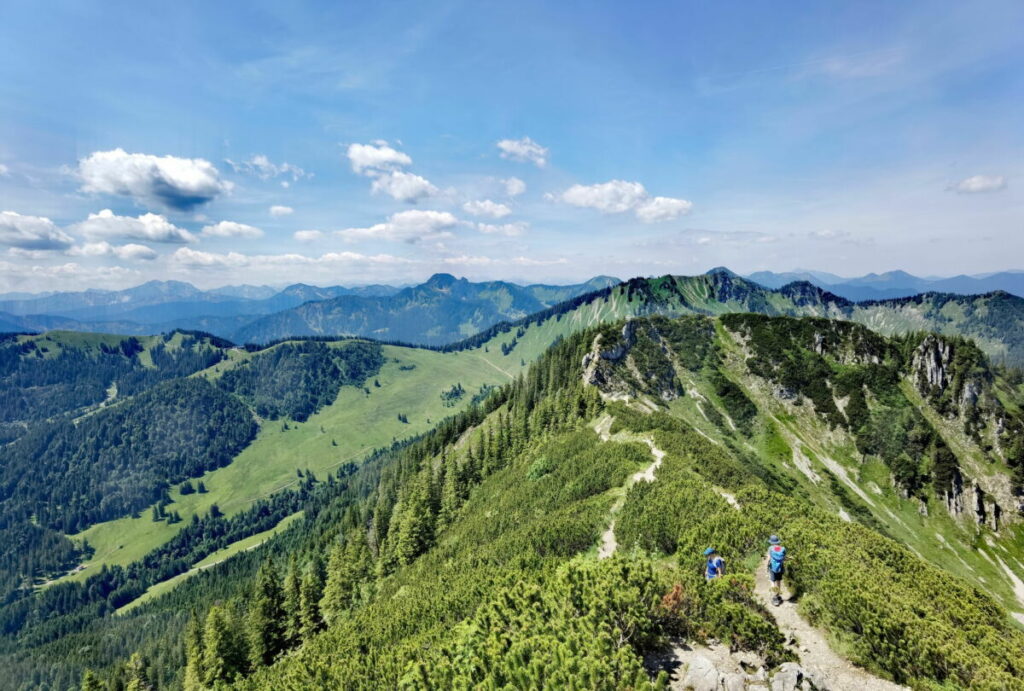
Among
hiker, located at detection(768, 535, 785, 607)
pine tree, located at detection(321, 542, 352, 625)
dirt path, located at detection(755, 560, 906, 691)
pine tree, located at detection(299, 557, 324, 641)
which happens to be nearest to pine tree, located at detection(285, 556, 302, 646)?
pine tree, located at detection(299, 557, 324, 641)

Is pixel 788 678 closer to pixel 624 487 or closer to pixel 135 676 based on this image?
pixel 624 487

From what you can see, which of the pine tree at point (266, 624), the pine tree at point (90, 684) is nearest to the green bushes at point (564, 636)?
the pine tree at point (266, 624)

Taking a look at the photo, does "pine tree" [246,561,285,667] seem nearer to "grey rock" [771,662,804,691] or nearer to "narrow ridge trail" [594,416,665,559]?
"narrow ridge trail" [594,416,665,559]

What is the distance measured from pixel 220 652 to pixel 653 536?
79.7 meters

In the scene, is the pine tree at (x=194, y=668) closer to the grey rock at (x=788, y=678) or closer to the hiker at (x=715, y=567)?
the hiker at (x=715, y=567)

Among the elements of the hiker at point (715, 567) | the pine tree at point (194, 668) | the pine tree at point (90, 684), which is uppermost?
the hiker at point (715, 567)

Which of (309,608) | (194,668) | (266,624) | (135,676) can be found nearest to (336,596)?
(309,608)

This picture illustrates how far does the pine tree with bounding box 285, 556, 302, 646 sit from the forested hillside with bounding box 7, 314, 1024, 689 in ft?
1.99

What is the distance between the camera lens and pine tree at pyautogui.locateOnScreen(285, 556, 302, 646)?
9200cm

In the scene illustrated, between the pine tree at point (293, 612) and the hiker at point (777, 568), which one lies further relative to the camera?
the pine tree at point (293, 612)

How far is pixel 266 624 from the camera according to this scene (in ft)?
287

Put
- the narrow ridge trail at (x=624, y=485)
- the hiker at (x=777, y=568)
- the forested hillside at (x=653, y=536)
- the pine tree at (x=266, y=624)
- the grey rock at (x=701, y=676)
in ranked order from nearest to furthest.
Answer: the grey rock at (x=701, y=676) → the forested hillside at (x=653, y=536) → the hiker at (x=777, y=568) → the narrow ridge trail at (x=624, y=485) → the pine tree at (x=266, y=624)

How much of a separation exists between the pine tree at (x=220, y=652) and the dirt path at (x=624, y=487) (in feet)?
225

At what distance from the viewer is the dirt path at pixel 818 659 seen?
71.7 ft
